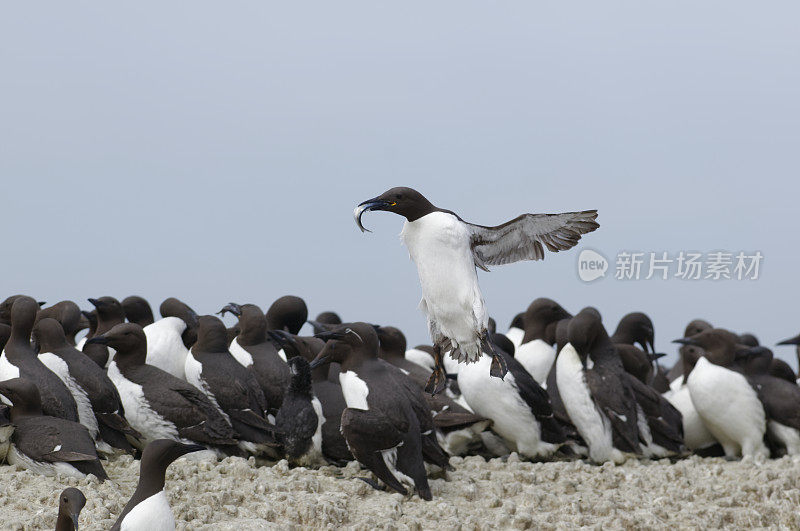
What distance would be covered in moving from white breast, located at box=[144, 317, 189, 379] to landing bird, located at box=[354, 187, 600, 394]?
6.06 meters

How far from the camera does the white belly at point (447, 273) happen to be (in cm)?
643

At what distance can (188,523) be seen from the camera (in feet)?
25.8

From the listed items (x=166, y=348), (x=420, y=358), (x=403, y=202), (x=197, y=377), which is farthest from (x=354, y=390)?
(x=420, y=358)

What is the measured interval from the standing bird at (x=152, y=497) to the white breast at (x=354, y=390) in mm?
2101

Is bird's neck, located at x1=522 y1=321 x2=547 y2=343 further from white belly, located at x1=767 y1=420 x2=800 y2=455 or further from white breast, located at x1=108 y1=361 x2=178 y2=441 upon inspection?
white breast, located at x1=108 y1=361 x2=178 y2=441

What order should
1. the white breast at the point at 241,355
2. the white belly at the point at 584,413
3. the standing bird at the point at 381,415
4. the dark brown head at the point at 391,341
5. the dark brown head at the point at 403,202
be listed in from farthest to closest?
the dark brown head at the point at 391,341 → the white breast at the point at 241,355 → the white belly at the point at 584,413 → the standing bird at the point at 381,415 → the dark brown head at the point at 403,202

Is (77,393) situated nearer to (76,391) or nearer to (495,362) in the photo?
(76,391)

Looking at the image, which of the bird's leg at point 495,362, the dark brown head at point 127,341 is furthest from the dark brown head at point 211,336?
the bird's leg at point 495,362

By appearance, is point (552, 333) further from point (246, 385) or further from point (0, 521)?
point (0, 521)

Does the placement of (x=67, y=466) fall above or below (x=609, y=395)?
below

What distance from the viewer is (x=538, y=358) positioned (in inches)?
550

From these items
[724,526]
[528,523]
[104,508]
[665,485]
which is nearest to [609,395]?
[665,485]

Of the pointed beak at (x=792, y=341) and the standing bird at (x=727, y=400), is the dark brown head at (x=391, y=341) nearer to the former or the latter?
the standing bird at (x=727, y=400)

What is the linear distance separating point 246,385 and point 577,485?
342 cm
